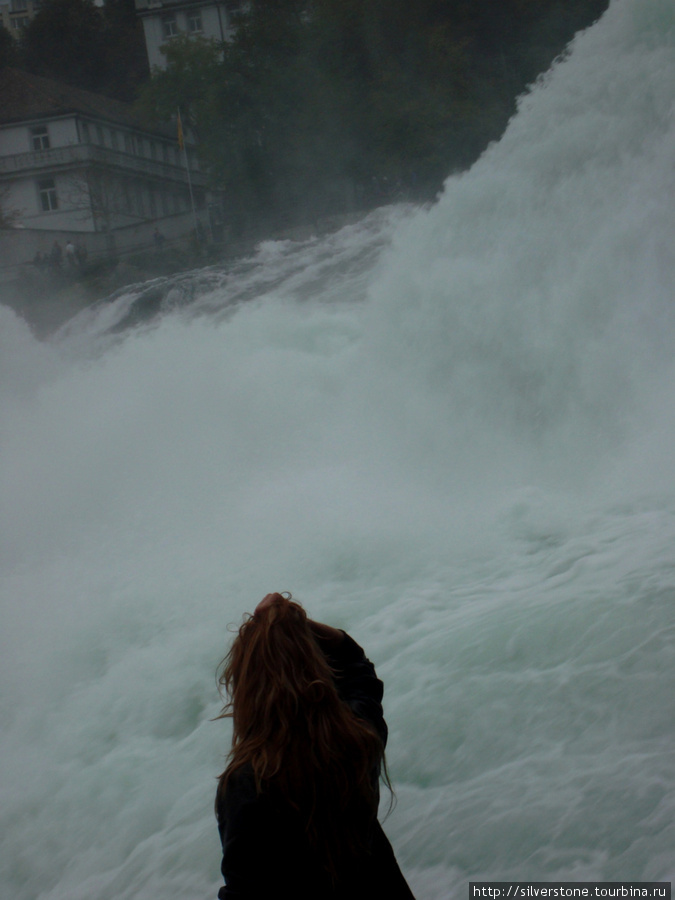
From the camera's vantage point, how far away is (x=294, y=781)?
1.30 meters

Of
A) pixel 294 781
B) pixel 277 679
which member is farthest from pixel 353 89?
pixel 294 781

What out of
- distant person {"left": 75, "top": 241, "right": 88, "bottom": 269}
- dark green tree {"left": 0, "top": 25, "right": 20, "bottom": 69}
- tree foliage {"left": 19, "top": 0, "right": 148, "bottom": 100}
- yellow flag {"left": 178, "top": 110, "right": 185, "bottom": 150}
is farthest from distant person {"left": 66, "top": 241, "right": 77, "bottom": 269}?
dark green tree {"left": 0, "top": 25, "right": 20, "bottom": 69}

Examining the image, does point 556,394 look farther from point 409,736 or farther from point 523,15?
point 523,15

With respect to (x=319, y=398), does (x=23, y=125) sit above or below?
above

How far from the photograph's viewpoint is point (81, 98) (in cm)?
2162

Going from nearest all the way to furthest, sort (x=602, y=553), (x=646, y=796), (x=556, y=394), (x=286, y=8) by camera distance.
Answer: (x=646, y=796), (x=602, y=553), (x=556, y=394), (x=286, y=8)

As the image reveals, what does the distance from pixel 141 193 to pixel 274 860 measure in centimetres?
2118

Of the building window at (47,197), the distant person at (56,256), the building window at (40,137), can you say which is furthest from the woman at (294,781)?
the building window at (40,137)

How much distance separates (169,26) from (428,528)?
20.3 metres

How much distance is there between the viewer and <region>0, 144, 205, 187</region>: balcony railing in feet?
66.2

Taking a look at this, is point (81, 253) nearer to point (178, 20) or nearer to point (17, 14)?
point (178, 20)

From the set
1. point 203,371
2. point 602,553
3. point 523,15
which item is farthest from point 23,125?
point 602,553

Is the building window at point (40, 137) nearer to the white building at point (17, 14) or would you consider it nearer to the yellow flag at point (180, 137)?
the yellow flag at point (180, 137)

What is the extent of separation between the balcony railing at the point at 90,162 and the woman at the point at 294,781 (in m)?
20.4
